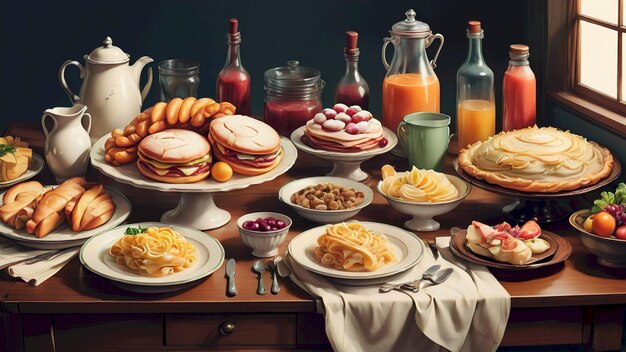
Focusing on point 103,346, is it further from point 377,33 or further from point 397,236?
point 377,33

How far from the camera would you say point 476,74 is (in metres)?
2.70

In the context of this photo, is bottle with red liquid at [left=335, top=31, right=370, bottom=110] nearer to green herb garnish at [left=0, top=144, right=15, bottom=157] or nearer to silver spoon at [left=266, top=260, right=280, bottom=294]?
silver spoon at [left=266, top=260, right=280, bottom=294]

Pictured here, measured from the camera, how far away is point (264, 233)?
2143 mm

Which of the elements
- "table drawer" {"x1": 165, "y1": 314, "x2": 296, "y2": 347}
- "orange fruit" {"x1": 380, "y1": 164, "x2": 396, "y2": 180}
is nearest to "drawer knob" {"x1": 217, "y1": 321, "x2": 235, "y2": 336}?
"table drawer" {"x1": 165, "y1": 314, "x2": 296, "y2": 347}

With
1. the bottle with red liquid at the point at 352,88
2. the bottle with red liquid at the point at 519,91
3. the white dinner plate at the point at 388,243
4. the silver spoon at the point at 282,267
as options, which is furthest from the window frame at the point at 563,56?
the silver spoon at the point at 282,267

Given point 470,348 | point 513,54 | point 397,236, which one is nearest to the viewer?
point 470,348

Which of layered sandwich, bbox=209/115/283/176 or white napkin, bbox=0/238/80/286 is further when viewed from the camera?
layered sandwich, bbox=209/115/283/176

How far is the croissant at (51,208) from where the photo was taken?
7.20ft

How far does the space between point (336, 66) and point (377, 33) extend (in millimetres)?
173

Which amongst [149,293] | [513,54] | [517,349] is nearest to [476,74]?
[513,54]

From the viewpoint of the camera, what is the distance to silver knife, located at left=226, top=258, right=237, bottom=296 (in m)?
2.02

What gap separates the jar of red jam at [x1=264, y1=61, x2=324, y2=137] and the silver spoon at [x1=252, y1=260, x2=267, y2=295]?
740 mm

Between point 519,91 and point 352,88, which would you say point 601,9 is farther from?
point 352,88

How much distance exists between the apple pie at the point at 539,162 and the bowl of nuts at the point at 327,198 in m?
0.27
